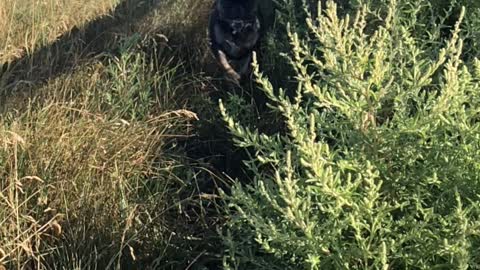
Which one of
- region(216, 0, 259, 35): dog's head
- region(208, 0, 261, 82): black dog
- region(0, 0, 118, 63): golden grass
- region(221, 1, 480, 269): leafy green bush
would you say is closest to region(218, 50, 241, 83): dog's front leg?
region(208, 0, 261, 82): black dog

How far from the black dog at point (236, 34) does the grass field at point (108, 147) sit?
0.53 feet

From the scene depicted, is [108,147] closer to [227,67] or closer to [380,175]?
[227,67]

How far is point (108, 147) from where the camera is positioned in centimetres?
306

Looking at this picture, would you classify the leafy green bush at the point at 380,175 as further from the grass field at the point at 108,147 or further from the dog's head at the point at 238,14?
the dog's head at the point at 238,14

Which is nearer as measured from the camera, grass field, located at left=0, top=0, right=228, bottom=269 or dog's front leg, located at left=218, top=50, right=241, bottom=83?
grass field, located at left=0, top=0, right=228, bottom=269

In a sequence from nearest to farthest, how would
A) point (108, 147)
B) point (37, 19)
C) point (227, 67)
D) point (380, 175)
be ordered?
point (380, 175)
point (108, 147)
point (227, 67)
point (37, 19)

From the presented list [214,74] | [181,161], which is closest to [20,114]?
[181,161]

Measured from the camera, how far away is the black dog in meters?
3.73

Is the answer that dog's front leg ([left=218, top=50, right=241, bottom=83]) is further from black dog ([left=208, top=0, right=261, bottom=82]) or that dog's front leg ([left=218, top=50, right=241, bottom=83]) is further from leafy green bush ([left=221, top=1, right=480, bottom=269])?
leafy green bush ([left=221, top=1, right=480, bottom=269])

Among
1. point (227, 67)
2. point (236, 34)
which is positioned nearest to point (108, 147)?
point (227, 67)

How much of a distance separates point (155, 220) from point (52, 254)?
369 millimetres

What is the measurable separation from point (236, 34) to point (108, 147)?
99 centimetres

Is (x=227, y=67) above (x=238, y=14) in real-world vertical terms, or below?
below

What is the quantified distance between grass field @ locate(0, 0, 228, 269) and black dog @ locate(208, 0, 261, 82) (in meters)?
0.16
